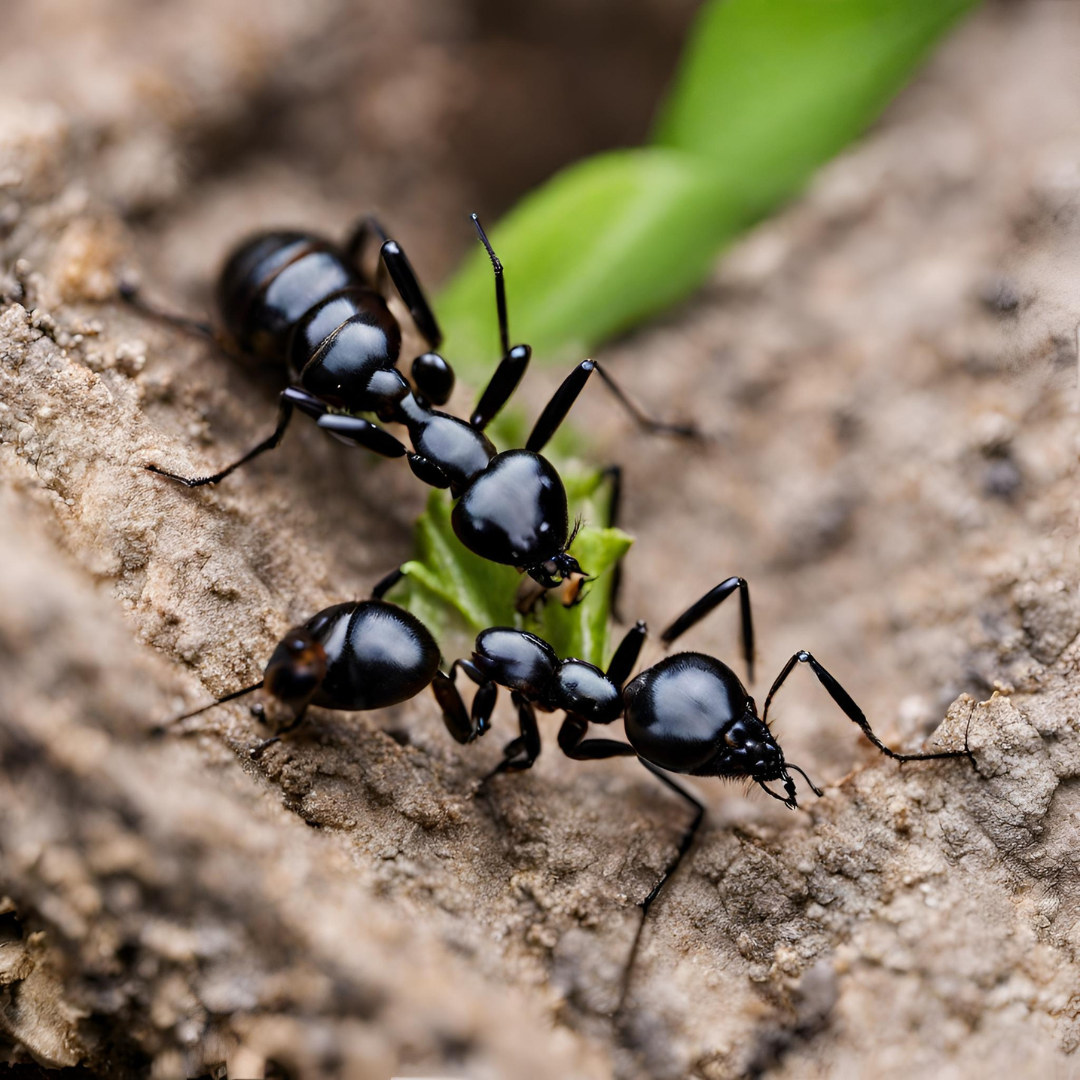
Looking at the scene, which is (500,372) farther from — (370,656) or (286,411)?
(370,656)

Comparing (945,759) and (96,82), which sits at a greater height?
(96,82)

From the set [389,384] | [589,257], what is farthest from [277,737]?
[589,257]

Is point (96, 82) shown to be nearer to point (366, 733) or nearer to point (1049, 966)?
point (366, 733)

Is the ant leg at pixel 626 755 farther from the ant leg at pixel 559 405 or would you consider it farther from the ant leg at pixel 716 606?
the ant leg at pixel 559 405

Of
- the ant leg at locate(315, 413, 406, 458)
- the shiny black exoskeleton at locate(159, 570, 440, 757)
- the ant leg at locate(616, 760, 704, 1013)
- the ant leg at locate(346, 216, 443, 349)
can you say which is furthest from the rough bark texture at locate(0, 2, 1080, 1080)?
the ant leg at locate(346, 216, 443, 349)

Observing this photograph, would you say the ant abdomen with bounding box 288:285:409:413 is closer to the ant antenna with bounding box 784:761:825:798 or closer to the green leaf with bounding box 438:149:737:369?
the green leaf with bounding box 438:149:737:369

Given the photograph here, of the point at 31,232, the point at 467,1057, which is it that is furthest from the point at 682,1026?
the point at 31,232

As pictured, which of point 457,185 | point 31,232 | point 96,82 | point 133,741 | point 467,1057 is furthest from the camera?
point 457,185
